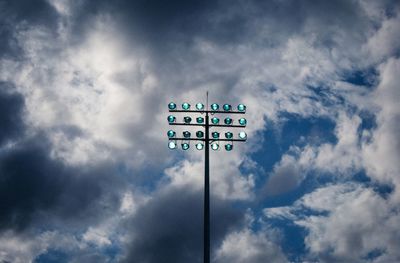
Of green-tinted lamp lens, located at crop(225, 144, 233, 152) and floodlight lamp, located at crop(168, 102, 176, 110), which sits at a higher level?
floodlight lamp, located at crop(168, 102, 176, 110)

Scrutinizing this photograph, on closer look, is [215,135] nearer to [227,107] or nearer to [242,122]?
[242,122]

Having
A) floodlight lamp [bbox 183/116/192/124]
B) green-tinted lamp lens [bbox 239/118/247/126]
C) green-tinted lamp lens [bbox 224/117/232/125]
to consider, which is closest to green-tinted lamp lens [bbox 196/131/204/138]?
floodlight lamp [bbox 183/116/192/124]

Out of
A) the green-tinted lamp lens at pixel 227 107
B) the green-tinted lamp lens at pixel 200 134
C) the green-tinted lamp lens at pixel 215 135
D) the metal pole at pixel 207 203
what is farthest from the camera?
the green-tinted lamp lens at pixel 227 107

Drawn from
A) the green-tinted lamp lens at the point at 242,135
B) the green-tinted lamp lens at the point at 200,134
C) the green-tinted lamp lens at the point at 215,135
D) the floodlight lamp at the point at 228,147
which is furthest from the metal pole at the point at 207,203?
the green-tinted lamp lens at the point at 242,135

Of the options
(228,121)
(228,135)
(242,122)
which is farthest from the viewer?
(228,121)

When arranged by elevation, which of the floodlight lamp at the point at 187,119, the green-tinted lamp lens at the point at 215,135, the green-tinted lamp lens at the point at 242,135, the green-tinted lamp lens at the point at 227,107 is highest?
the green-tinted lamp lens at the point at 227,107

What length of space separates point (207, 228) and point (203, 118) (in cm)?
675

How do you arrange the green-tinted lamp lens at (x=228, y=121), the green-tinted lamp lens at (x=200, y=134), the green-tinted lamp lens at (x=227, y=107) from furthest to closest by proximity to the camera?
the green-tinted lamp lens at (x=227, y=107)
the green-tinted lamp lens at (x=228, y=121)
the green-tinted lamp lens at (x=200, y=134)

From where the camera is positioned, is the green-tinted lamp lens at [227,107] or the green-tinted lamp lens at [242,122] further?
the green-tinted lamp lens at [227,107]

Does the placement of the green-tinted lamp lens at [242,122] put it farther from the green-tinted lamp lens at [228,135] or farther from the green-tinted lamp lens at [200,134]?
the green-tinted lamp lens at [200,134]

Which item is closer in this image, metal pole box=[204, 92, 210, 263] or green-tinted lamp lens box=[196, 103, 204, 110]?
metal pole box=[204, 92, 210, 263]

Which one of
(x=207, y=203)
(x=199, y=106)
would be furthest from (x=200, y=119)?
(x=207, y=203)

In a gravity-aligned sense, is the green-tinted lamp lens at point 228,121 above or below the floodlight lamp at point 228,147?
above

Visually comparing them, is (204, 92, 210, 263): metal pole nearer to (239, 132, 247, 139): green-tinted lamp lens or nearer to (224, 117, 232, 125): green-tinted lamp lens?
(224, 117, 232, 125): green-tinted lamp lens
